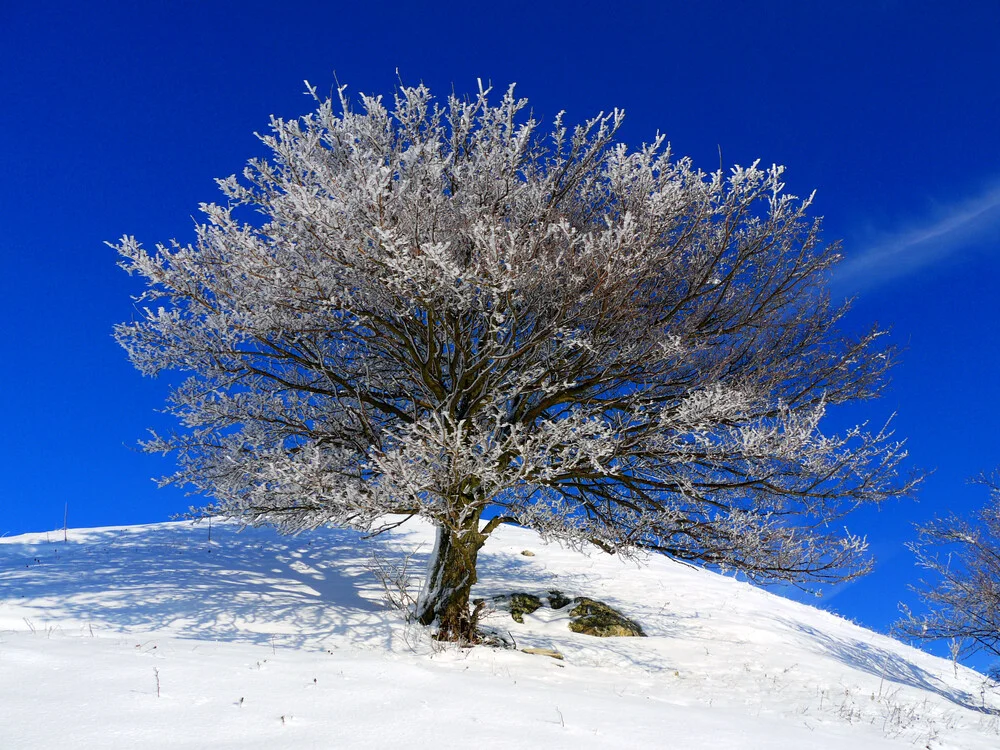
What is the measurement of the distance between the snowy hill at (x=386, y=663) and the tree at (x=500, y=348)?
1.49 m

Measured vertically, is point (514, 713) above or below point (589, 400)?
below

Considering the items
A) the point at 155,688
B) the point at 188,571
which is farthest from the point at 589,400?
the point at 188,571

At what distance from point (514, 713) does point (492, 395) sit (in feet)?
14.6

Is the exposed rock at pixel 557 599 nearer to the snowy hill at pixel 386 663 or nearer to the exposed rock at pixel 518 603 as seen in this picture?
the exposed rock at pixel 518 603

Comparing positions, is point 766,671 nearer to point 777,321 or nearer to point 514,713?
point 777,321

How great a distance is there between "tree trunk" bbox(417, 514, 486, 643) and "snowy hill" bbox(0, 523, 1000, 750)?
0.39m

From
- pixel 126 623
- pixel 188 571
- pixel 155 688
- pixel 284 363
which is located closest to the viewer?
pixel 155 688

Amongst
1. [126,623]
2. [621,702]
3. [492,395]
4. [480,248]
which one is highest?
[480,248]

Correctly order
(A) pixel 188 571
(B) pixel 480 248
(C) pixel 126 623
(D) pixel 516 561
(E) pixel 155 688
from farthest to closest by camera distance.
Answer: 1. (D) pixel 516 561
2. (A) pixel 188 571
3. (C) pixel 126 623
4. (B) pixel 480 248
5. (E) pixel 155 688

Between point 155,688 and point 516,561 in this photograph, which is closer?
point 155,688

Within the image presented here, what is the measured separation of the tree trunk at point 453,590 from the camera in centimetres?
857

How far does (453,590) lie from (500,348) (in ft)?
11.1

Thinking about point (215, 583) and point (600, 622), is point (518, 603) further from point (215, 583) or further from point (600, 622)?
point (215, 583)

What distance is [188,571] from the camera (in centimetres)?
1148
